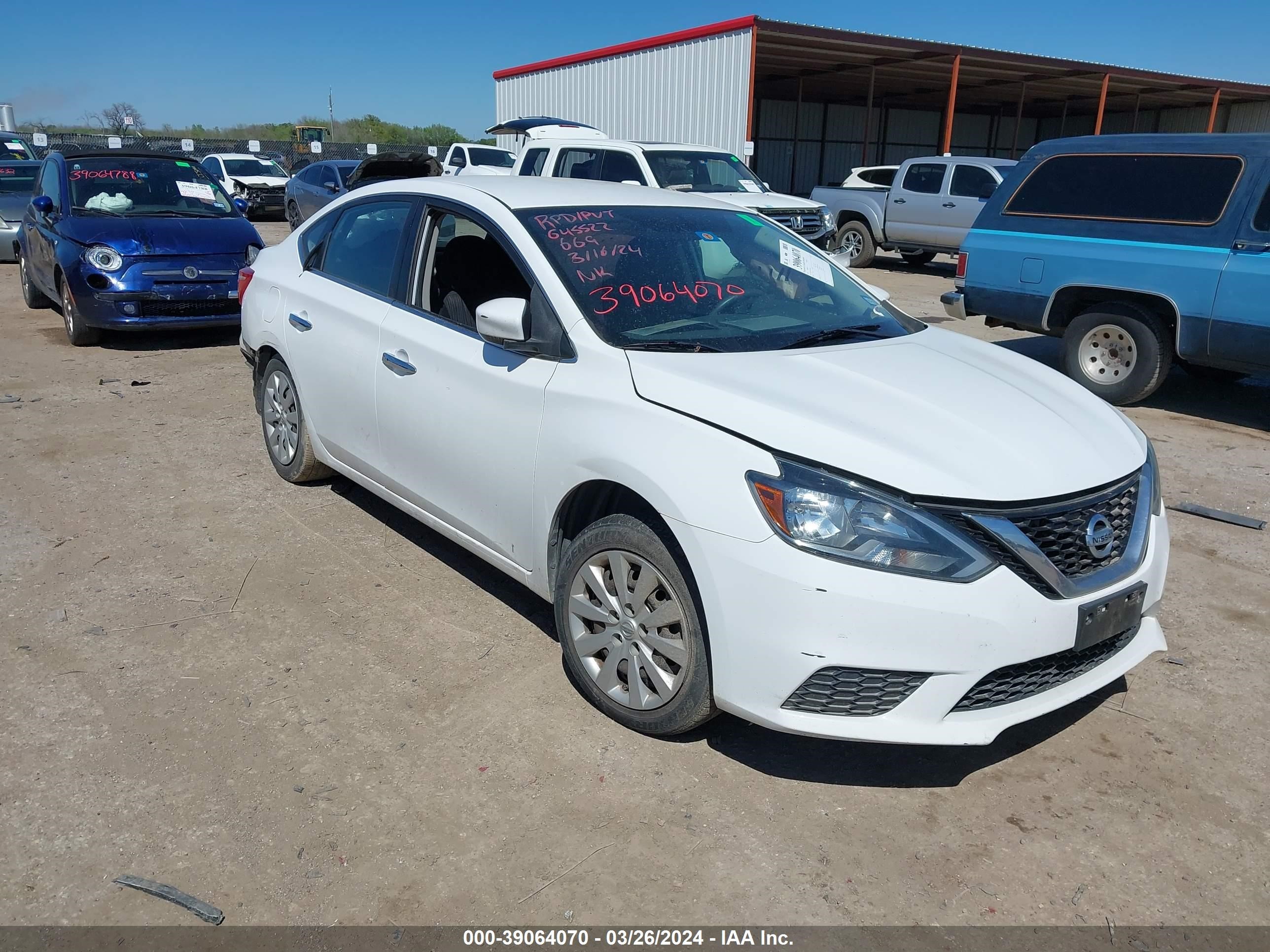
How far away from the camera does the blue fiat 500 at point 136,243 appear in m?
8.77

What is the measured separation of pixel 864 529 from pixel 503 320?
4.82 ft

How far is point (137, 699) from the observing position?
3471 millimetres

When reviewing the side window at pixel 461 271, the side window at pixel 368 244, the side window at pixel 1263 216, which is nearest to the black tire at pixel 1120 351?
the side window at pixel 1263 216

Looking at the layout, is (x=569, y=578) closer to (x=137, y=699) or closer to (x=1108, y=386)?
(x=137, y=699)

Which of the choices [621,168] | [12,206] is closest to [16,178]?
[12,206]

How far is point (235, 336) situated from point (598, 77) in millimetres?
16428

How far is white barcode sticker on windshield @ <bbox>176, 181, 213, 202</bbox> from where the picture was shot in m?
9.80

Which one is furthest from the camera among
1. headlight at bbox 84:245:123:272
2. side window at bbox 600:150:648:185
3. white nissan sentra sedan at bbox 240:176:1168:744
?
side window at bbox 600:150:648:185

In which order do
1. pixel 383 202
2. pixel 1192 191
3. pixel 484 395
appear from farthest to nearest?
pixel 1192 191 → pixel 383 202 → pixel 484 395

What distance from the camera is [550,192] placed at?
418cm

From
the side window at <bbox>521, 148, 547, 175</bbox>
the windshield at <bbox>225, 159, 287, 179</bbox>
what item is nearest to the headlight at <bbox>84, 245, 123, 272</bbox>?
the side window at <bbox>521, 148, 547, 175</bbox>

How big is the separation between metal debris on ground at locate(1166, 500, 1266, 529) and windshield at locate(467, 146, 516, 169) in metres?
17.6

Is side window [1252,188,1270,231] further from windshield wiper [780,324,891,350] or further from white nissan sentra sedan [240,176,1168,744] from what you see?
windshield wiper [780,324,891,350]

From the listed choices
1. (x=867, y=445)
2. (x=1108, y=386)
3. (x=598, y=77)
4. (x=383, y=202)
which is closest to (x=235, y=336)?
(x=383, y=202)
